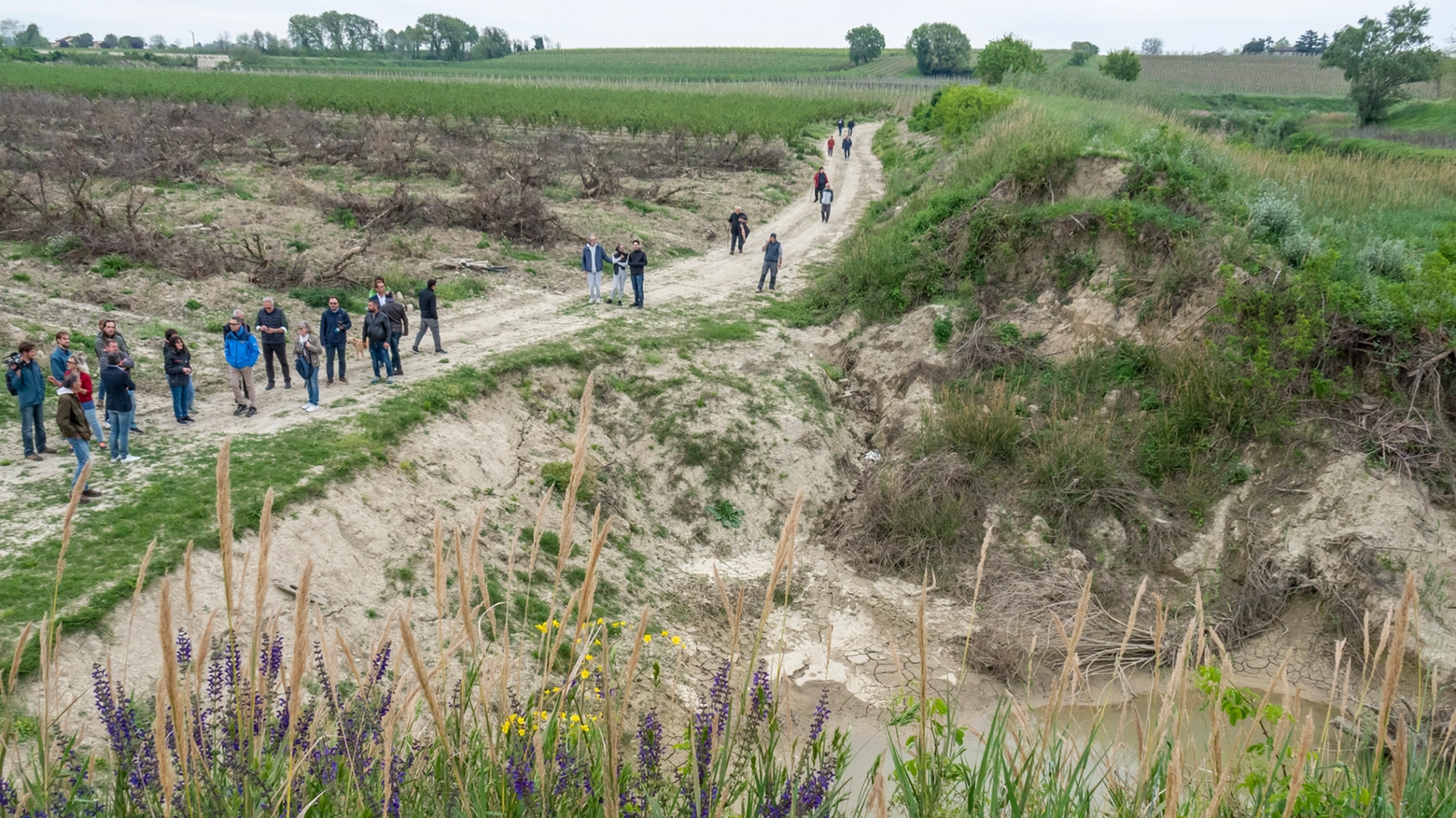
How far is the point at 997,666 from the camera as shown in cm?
969

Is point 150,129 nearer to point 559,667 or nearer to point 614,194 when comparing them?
point 614,194

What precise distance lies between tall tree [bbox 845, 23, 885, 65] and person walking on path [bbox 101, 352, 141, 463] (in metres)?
121

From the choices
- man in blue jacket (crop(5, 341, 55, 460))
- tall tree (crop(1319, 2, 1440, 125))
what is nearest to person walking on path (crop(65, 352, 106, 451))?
man in blue jacket (crop(5, 341, 55, 460))

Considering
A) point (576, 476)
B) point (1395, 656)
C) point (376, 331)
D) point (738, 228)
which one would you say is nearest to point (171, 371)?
point (376, 331)

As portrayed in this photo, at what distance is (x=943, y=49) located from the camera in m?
95.6

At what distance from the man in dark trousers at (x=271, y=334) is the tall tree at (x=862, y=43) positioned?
118275 mm

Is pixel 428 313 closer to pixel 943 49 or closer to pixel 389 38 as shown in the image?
pixel 943 49

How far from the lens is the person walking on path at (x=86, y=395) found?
9.26m

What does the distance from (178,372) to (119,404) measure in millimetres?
1292

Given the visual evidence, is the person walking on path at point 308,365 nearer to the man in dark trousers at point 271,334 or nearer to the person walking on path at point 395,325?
the man in dark trousers at point 271,334

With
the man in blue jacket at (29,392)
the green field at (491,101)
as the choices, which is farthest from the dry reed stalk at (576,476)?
the green field at (491,101)

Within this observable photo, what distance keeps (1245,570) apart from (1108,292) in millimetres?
5379

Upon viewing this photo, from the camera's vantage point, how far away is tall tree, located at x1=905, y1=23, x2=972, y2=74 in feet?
314

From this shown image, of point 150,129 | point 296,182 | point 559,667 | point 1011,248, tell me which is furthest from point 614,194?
point 559,667
